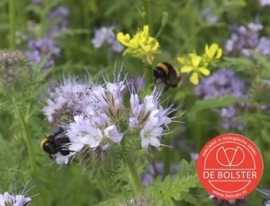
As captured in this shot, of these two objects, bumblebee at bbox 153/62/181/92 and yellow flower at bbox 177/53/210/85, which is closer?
bumblebee at bbox 153/62/181/92

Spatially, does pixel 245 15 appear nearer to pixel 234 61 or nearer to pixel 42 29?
pixel 42 29

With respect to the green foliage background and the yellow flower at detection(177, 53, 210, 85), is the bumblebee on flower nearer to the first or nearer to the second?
the green foliage background

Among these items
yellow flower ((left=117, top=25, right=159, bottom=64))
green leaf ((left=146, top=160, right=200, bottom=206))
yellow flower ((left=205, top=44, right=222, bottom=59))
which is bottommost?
yellow flower ((left=205, top=44, right=222, bottom=59))

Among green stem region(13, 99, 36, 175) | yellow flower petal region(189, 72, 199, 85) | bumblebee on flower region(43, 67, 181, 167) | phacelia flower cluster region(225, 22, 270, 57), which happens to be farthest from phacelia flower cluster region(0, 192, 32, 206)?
phacelia flower cluster region(225, 22, 270, 57)

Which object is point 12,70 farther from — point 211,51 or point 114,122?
point 211,51

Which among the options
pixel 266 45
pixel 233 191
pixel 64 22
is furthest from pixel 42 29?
pixel 233 191

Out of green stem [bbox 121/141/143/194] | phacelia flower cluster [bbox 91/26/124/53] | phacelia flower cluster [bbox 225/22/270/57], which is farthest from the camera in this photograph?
phacelia flower cluster [bbox 91/26/124/53]

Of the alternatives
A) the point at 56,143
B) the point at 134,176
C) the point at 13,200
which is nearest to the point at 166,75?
the point at 56,143
